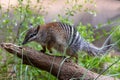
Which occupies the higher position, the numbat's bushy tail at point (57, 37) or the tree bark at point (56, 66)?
the numbat's bushy tail at point (57, 37)

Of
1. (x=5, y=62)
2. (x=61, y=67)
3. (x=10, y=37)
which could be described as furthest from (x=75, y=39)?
(x=10, y=37)

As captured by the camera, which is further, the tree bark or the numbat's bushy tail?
the numbat's bushy tail

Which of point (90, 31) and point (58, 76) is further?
point (90, 31)

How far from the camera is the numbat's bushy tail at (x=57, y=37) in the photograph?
3312 millimetres

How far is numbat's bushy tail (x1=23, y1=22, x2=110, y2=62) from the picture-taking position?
10.9 ft

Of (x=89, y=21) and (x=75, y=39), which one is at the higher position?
(x=75, y=39)

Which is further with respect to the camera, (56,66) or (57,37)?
(57,37)

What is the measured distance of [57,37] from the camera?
10.9 feet

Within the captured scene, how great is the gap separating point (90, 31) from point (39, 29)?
3.98 ft

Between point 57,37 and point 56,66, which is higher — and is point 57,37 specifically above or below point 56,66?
above

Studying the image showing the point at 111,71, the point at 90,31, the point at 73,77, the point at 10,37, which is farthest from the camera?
the point at 90,31

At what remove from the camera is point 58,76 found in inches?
123

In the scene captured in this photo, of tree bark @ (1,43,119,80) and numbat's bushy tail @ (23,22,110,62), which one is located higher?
numbat's bushy tail @ (23,22,110,62)

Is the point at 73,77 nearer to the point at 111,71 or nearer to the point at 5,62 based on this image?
the point at 111,71
